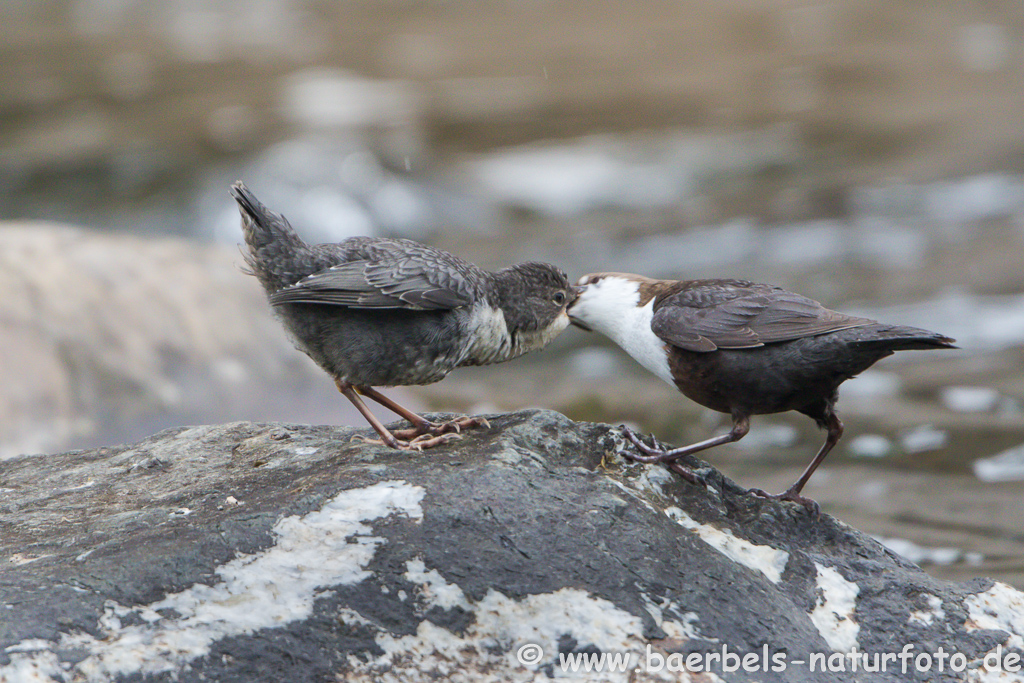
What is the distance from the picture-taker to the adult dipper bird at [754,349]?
3637 mm

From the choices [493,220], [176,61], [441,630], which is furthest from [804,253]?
[176,61]

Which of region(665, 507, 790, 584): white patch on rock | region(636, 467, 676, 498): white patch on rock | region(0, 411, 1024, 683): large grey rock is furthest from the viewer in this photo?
region(636, 467, 676, 498): white patch on rock

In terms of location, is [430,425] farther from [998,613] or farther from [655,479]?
[998,613]

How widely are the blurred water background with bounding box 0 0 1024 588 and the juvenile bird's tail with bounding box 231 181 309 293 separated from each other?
0.99 meters

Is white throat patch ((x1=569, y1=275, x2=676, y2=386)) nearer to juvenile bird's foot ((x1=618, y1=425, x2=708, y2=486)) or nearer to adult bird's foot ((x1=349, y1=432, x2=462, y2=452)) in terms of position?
juvenile bird's foot ((x1=618, y1=425, x2=708, y2=486))

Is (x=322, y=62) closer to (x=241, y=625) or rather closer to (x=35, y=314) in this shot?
(x=35, y=314)

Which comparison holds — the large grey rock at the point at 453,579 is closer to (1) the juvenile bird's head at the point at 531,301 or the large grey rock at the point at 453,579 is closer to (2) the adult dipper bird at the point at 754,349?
(2) the adult dipper bird at the point at 754,349

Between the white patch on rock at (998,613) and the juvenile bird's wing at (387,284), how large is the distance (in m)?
2.01

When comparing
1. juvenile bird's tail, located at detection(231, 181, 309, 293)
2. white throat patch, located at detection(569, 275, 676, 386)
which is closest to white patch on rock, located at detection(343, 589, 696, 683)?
white throat patch, located at detection(569, 275, 676, 386)

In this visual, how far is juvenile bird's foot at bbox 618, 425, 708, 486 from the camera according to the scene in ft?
11.7

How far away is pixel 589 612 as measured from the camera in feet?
9.82

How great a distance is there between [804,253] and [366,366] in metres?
7.56

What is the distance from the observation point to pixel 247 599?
2879 mm

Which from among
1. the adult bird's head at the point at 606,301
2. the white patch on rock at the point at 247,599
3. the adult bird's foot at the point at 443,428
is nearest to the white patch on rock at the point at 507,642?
the white patch on rock at the point at 247,599
